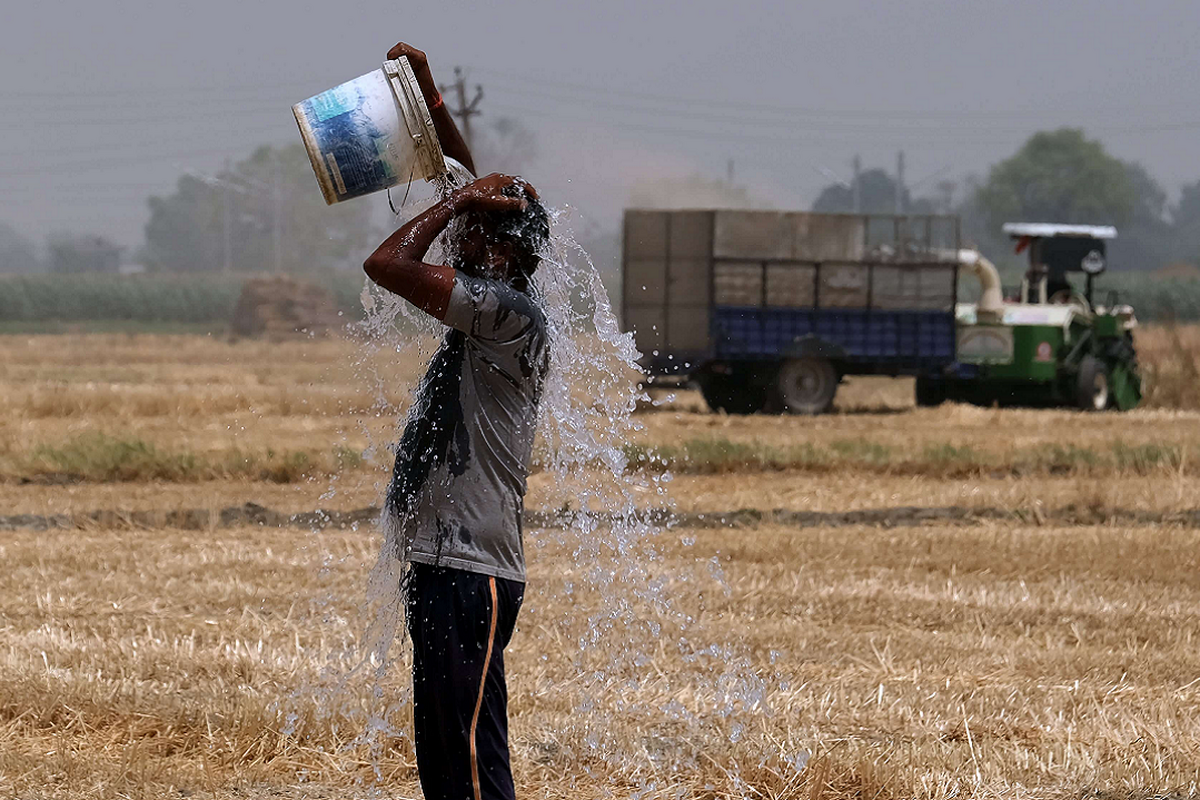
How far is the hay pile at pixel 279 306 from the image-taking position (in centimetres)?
4588

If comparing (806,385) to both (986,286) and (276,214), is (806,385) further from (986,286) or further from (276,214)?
(276,214)

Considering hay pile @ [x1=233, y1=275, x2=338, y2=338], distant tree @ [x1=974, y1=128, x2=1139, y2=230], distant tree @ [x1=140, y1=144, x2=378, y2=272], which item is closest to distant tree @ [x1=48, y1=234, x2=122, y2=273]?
distant tree @ [x1=140, y1=144, x2=378, y2=272]

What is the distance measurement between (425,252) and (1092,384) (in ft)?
59.8

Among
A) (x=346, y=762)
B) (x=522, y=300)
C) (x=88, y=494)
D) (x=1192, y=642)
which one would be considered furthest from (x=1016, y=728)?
(x=88, y=494)

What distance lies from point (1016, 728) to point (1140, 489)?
6762mm

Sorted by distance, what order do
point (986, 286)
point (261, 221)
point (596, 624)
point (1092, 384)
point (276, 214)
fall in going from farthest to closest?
1. point (261, 221)
2. point (276, 214)
3. point (986, 286)
4. point (1092, 384)
5. point (596, 624)

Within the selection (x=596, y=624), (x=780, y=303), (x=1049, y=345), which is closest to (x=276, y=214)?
(x=780, y=303)

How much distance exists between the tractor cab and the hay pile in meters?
26.8

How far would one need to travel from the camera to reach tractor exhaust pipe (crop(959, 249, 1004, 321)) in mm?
21359

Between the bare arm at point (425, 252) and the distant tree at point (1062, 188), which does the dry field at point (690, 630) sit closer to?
the bare arm at point (425, 252)

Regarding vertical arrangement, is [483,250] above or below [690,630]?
above

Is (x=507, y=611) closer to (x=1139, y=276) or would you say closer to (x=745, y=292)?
(x=745, y=292)

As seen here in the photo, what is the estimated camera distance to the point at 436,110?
414 centimetres

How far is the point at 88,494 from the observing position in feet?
38.2
